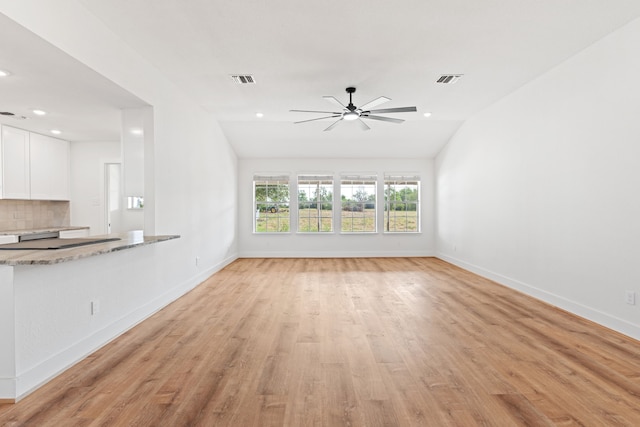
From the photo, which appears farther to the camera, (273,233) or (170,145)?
(273,233)

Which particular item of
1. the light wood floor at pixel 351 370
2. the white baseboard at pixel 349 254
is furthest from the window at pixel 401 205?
the light wood floor at pixel 351 370

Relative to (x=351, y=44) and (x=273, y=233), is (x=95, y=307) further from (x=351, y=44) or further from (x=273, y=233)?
(x=273, y=233)

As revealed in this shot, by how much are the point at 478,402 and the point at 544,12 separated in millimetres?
3233

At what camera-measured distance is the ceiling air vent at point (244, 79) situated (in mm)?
4324

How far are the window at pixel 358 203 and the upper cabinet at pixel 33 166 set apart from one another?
19.2 feet

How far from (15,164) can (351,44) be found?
550cm

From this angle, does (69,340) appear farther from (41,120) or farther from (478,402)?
(41,120)

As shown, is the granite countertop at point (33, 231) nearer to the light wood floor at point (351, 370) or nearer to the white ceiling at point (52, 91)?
the white ceiling at point (52, 91)

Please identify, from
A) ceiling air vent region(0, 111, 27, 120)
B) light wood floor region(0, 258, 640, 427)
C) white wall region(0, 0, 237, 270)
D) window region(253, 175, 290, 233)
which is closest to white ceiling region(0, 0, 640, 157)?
white wall region(0, 0, 237, 270)

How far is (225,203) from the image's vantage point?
7113 mm

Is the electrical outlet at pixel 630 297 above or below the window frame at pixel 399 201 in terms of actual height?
below

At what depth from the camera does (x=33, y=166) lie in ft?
18.3

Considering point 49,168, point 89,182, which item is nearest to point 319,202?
point 89,182

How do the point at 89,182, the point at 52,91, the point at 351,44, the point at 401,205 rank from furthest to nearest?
the point at 401,205, the point at 89,182, the point at 52,91, the point at 351,44
